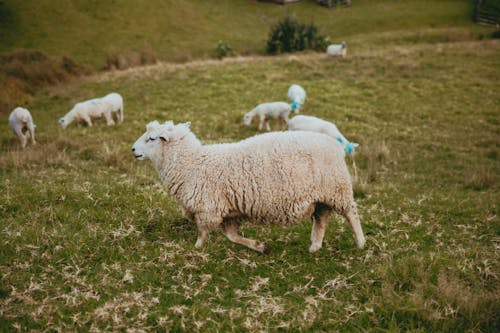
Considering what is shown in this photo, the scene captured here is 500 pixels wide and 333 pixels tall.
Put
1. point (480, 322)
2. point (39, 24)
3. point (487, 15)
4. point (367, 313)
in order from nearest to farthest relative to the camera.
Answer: point (480, 322), point (367, 313), point (39, 24), point (487, 15)

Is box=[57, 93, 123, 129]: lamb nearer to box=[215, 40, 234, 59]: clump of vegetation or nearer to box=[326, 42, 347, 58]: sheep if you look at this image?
box=[215, 40, 234, 59]: clump of vegetation

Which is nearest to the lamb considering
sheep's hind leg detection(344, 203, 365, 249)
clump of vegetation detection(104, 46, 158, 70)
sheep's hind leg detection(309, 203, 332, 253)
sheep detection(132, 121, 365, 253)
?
→ clump of vegetation detection(104, 46, 158, 70)

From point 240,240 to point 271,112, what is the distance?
365 inches

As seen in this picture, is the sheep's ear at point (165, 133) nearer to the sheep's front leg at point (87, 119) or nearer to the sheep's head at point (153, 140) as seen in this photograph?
the sheep's head at point (153, 140)

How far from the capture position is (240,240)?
209 inches

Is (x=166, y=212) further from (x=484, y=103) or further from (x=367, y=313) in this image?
(x=484, y=103)

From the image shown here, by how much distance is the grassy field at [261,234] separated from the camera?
3.90 metres

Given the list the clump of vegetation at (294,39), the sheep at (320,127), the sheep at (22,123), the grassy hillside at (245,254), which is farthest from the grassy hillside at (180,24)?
the sheep at (320,127)

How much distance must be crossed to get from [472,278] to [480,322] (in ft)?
2.71

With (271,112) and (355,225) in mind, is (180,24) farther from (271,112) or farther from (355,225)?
(355,225)

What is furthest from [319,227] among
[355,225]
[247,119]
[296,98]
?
[296,98]

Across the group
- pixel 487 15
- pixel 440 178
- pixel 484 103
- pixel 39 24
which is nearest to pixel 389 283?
pixel 440 178

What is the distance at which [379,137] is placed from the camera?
42.1 feet

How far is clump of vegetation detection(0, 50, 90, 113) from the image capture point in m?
19.2
